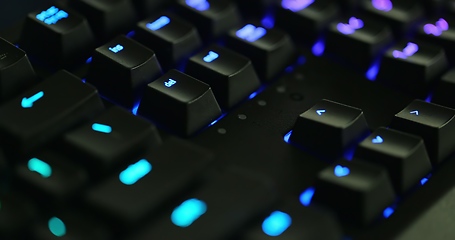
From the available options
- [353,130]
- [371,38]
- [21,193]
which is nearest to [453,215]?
[353,130]

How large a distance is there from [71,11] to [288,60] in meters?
0.22

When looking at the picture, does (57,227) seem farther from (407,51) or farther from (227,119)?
(407,51)

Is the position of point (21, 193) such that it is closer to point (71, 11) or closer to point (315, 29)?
point (71, 11)

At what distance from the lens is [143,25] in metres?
0.69

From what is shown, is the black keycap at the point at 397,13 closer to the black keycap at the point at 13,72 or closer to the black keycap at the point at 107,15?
the black keycap at the point at 107,15

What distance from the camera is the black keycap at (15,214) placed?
491 mm

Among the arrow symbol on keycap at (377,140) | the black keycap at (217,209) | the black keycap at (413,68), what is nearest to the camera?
the black keycap at (217,209)

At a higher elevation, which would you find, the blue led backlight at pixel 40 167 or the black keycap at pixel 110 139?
the black keycap at pixel 110 139

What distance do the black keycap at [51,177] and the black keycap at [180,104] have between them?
0.10 meters

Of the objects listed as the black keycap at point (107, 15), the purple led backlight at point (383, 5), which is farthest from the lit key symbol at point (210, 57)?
the purple led backlight at point (383, 5)

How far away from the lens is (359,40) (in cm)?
70

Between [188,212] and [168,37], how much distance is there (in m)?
0.23

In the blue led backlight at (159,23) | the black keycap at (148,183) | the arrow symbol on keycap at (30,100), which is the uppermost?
the arrow symbol on keycap at (30,100)

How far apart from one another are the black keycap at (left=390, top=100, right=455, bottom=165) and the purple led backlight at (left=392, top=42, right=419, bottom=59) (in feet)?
0.26
